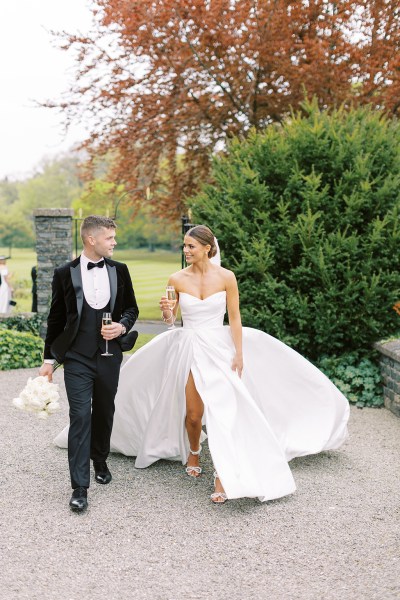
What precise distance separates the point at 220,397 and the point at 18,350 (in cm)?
650

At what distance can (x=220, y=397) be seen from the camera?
5.09m

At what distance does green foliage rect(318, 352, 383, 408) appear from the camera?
27.5ft

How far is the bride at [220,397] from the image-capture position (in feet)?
16.3

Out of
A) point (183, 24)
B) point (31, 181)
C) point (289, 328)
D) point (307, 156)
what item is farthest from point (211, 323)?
point (31, 181)

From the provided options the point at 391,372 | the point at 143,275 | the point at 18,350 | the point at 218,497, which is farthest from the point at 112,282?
the point at 143,275

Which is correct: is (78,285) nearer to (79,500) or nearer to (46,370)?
(46,370)

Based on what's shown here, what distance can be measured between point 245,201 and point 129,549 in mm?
5387

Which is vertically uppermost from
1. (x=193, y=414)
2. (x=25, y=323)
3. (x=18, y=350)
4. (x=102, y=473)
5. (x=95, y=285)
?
(x=95, y=285)

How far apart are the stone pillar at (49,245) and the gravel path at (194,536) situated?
6.01 meters

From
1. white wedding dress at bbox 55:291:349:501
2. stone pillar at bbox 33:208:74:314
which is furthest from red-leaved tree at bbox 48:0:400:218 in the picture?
→ white wedding dress at bbox 55:291:349:501

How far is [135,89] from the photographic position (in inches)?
584

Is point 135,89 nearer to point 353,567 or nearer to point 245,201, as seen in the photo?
point 245,201

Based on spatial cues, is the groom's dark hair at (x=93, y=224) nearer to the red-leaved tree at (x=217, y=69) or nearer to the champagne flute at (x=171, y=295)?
the champagne flute at (x=171, y=295)

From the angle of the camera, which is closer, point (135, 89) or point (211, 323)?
point (211, 323)
